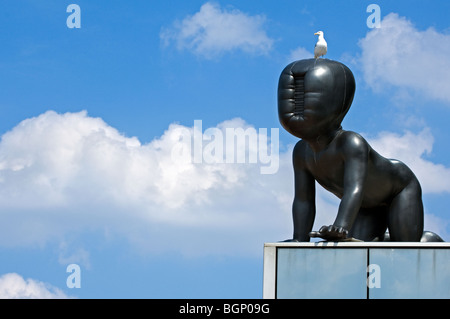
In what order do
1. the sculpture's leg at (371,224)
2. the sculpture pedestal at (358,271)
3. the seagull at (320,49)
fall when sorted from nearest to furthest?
the sculpture pedestal at (358,271), the seagull at (320,49), the sculpture's leg at (371,224)

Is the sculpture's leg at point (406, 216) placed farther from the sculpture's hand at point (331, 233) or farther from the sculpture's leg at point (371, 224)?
the sculpture's hand at point (331, 233)

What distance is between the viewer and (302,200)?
14789 millimetres

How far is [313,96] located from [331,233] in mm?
1747

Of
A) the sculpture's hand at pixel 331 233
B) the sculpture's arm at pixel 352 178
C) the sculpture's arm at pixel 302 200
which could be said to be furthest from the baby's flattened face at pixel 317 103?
the sculpture's hand at pixel 331 233

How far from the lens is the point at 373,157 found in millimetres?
14469

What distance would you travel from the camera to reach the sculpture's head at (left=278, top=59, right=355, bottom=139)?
13992mm

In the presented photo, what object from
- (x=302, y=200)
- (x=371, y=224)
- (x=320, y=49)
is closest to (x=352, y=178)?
(x=302, y=200)

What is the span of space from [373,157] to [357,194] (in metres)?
0.74

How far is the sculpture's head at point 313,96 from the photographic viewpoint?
1399 cm

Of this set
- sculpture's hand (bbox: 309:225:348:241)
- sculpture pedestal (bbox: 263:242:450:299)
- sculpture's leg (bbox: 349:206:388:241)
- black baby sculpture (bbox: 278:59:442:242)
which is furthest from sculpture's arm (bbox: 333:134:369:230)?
sculpture's leg (bbox: 349:206:388:241)

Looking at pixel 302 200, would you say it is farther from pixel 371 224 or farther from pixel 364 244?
pixel 364 244

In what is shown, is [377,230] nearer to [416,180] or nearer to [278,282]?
[416,180]

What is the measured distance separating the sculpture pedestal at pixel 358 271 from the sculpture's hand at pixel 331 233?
0.31 feet
